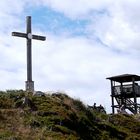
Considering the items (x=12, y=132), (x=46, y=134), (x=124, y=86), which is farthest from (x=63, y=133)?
(x=124, y=86)

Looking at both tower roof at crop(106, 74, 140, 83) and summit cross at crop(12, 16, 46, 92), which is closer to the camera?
summit cross at crop(12, 16, 46, 92)

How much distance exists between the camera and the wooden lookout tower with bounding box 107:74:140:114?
43.3 m

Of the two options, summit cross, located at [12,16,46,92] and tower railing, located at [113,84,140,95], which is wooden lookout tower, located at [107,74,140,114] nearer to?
tower railing, located at [113,84,140,95]

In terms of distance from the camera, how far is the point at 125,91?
4356cm

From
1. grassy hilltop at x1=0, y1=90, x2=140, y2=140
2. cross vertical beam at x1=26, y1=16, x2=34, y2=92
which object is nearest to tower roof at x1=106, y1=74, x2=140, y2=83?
cross vertical beam at x1=26, y1=16, x2=34, y2=92

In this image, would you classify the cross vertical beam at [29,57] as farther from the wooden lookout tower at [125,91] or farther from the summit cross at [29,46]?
the wooden lookout tower at [125,91]

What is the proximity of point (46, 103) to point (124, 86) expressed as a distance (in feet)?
83.3

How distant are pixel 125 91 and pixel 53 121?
85.4 feet

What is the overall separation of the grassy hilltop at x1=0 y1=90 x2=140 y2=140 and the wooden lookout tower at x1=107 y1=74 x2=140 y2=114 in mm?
21546

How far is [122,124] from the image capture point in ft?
72.3

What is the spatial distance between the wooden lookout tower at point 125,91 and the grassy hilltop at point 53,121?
21.5 metres

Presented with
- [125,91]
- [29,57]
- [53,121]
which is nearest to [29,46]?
[29,57]

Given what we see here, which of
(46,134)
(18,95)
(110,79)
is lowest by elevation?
(46,134)

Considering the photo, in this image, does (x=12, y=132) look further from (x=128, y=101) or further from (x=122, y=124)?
(x=128, y=101)
